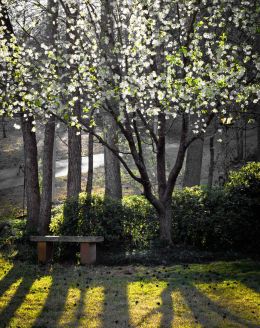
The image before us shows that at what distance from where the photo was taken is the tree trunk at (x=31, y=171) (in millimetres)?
15637

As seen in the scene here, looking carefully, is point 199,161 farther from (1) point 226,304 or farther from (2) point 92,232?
(1) point 226,304

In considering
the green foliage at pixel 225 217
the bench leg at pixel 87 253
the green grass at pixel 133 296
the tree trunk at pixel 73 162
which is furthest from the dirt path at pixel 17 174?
the green grass at pixel 133 296

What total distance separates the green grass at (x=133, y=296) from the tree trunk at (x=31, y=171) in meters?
4.08

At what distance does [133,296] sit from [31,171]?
307 inches

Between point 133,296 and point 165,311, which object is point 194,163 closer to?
point 133,296

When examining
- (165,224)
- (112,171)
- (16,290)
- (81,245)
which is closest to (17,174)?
(112,171)

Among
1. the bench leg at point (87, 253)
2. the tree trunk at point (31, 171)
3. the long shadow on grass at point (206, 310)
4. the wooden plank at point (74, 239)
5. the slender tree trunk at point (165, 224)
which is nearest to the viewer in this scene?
the long shadow on grass at point (206, 310)

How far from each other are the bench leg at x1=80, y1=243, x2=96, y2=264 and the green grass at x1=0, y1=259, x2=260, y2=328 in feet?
1.60

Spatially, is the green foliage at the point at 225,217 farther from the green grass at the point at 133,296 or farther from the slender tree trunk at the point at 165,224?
the green grass at the point at 133,296

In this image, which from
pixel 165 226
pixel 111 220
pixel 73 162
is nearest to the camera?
pixel 165 226

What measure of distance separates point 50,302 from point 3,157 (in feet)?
90.6

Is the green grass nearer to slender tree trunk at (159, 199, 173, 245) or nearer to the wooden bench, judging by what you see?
the wooden bench

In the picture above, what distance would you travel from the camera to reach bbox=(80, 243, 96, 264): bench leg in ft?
40.5

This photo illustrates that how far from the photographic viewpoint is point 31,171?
51.9 feet
